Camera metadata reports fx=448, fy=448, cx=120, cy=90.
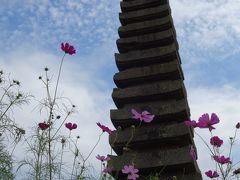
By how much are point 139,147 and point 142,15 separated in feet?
6.91

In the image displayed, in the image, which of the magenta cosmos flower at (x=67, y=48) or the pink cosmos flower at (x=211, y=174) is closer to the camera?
the pink cosmos flower at (x=211, y=174)

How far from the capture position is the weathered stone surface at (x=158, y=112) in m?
5.07

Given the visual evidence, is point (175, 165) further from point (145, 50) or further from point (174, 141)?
point (145, 50)

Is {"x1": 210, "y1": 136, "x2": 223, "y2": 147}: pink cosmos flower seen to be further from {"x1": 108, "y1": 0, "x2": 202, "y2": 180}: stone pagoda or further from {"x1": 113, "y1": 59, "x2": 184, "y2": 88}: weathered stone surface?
{"x1": 113, "y1": 59, "x2": 184, "y2": 88}: weathered stone surface

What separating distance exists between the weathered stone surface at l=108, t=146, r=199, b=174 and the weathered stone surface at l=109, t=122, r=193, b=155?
10 centimetres

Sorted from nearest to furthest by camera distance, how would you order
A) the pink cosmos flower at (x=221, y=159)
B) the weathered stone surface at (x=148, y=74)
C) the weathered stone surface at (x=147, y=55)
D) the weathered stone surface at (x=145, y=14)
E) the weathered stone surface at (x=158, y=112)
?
the pink cosmos flower at (x=221, y=159) → the weathered stone surface at (x=158, y=112) → the weathered stone surface at (x=148, y=74) → the weathered stone surface at (x=147, y=55) → the weathered stone surface at (x=145, y=14)

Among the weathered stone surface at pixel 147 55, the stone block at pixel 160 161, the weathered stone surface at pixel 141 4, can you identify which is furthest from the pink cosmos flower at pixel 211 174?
the weathered stone surface at pixel 141 4

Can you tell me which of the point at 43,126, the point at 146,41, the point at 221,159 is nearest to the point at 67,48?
the point at 43,126

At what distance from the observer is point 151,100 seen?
17.7 ft

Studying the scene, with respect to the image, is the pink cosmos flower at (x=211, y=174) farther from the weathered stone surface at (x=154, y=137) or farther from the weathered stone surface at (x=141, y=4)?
the weathered stone surface at (x=141, y=4)

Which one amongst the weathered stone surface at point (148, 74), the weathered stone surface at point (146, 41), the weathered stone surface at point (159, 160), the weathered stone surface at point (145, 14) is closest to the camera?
the weathered stone surface at point (159, 160)

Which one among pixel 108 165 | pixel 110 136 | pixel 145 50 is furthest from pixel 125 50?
pixel 108 165

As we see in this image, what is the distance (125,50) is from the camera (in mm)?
5992

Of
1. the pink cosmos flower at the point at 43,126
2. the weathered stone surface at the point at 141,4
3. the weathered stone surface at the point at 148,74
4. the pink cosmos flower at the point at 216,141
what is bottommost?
the pink cosmos flower at the point at 216,141
